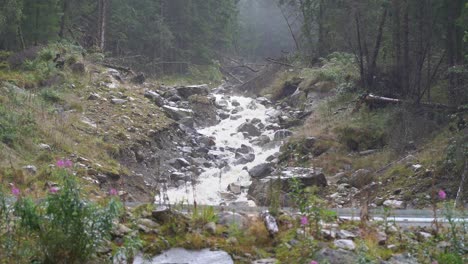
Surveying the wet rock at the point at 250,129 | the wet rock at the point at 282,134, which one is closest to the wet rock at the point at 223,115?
the wet rock at the point at 250,129

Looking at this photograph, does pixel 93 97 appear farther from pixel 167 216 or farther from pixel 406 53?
pixel 167 216

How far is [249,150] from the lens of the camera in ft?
55.4

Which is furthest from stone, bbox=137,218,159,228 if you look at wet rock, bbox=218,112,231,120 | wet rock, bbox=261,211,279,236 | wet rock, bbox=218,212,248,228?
wet rock, bbox=218,112,231,120

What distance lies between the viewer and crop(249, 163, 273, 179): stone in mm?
14312

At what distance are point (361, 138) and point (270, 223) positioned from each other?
34.9 ft

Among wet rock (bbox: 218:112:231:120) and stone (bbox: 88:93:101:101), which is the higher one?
stone (bbox: 88:93:101:101)

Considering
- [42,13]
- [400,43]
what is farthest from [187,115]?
[400,43]

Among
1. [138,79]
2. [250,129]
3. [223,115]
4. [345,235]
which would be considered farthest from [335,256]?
[138,79]

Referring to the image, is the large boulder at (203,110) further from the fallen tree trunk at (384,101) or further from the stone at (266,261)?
the stone at (266,261)

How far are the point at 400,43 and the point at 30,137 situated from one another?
418 inches

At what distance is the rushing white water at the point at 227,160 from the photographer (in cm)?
1244

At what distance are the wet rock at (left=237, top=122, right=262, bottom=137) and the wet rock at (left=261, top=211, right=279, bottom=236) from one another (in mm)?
14065

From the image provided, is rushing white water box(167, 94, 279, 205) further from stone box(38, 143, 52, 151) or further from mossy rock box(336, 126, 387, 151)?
stone box(38, 143, 52, 151)

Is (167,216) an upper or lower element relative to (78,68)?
lower
